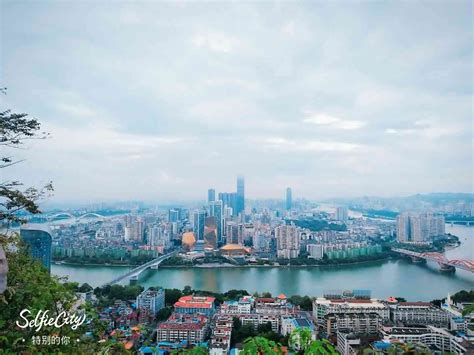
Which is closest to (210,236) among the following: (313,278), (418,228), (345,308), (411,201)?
(313,278)

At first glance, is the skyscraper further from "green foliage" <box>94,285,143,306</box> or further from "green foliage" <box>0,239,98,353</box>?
"green foliage" <box>0,239,98,353</box>

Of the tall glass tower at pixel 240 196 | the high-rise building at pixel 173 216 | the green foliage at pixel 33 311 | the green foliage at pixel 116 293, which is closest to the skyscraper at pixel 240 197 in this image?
the tall glass tower at pixel 240 196

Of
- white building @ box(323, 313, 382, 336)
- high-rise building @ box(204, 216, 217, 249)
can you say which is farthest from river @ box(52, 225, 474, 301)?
high-rise building @ box(204, 216, 217, 249)

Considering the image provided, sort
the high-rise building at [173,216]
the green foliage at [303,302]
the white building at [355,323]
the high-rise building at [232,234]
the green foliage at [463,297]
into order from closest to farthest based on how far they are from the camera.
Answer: the white building at [355,323] → the green foliage at [303,302] → the green foliage at [463,297] → the high-rise building at [232,234] → the high-rise building at [173,216]

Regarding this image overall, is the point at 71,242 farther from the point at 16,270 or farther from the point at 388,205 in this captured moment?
the point at 388,205

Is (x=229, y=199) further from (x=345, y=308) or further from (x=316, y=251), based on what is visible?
(x=345, y=308)

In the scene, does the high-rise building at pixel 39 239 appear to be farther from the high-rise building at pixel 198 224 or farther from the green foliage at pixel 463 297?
the high-rise building at pixel 198 224

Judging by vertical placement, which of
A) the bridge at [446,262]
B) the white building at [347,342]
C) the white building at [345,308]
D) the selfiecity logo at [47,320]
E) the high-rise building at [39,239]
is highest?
the selfiecity logo at [47,320]
